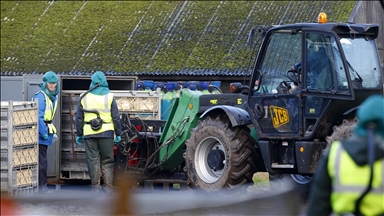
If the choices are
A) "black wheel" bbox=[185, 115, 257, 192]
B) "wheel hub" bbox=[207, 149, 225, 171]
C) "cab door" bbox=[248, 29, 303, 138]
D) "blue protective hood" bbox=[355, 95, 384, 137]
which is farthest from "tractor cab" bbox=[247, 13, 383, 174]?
"blue protective hood" bbox=[355, 95, 384, 137]

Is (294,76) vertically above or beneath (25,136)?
above

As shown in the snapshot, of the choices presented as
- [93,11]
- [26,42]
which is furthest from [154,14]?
[26,42]

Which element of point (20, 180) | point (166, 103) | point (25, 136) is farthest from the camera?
point (166, 103)

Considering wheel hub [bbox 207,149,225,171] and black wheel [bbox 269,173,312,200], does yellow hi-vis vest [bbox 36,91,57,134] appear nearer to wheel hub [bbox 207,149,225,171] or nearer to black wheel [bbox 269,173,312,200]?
wheel hub [bbox 207,149,225,171]

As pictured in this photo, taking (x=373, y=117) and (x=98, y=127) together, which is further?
(x=98, y=127)

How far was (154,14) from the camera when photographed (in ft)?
106

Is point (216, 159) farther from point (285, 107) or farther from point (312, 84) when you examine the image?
point (312, 84)

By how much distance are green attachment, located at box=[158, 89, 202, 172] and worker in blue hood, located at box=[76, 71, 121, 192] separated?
0.85m

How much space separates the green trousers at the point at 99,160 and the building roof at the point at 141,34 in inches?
591

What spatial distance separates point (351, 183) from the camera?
14.3 ft

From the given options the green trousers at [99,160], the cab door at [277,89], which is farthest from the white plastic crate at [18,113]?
the cab door at [277,89]

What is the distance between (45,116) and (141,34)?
1859 centimetres

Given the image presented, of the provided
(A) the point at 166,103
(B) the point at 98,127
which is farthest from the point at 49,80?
(A) the point at 166,103

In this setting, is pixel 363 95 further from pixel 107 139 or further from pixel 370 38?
pixel 107 139
